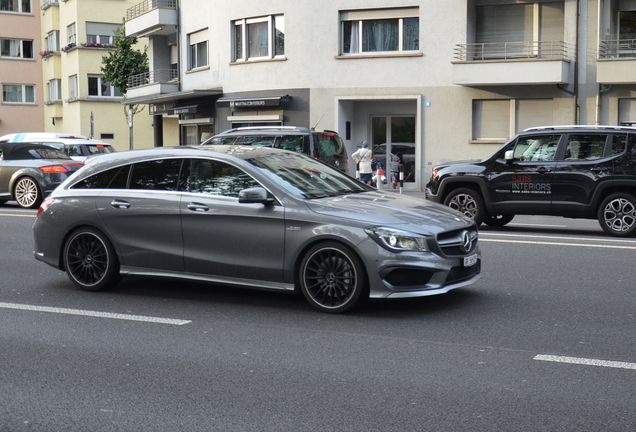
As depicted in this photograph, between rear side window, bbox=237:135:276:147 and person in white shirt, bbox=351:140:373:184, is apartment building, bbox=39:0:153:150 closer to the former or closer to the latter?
person in white shirt, bbox=351:140:373:184

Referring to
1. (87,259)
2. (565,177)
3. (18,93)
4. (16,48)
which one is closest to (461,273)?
(87,259)

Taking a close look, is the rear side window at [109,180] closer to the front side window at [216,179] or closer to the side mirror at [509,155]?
the front side window at [216,179]

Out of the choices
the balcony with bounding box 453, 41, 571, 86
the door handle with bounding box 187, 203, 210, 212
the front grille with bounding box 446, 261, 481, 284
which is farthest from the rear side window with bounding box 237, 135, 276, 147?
the front grille with bounding box 446, 261, 481, 284

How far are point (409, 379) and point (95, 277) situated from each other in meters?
4.54

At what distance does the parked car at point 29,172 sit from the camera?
70.9ft

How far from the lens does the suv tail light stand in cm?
2175

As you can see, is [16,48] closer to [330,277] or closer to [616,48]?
[616,48]

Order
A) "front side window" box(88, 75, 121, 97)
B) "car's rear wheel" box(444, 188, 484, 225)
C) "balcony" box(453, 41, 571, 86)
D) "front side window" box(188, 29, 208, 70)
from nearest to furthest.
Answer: "car's rear wheel" box(444, 188, 484, 225) < "balcony" box(453, 41, 571, 86) < "front side window" box(188, 29, 208, 70) < "front side window" box(88, 75, 121, 97)

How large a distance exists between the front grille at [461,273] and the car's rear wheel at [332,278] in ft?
2.63

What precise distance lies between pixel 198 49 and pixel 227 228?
31.5 meters

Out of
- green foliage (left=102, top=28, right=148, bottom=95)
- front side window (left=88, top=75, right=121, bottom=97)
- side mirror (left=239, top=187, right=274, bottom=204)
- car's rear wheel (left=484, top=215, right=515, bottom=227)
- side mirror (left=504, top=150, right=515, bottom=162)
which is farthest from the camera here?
front side window (left=88, top=75, right=121, bottom=97)

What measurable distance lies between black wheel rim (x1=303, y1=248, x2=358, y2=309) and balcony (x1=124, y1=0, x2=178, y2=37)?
110 ft

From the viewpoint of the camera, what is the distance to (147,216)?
30.5ft

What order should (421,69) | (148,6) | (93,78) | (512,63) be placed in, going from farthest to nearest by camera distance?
(93,78) < (148,6) < (421,69) < (512,63)
